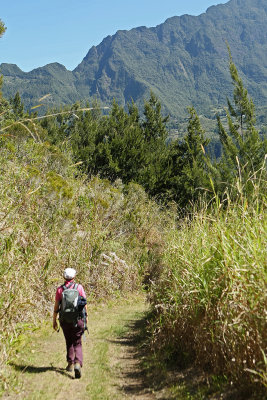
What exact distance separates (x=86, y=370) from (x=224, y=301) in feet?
9.34

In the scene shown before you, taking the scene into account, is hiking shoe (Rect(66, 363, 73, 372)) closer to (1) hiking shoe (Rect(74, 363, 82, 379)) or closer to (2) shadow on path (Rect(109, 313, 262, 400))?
(1) hiking shoe (Rect(74, 363, 82, 379))

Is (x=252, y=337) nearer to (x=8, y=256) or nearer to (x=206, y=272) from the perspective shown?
(x=206, y=272)

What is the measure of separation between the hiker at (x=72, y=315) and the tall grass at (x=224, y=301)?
4.29ft

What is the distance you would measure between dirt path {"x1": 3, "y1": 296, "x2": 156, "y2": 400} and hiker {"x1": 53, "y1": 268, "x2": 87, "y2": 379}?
25cm

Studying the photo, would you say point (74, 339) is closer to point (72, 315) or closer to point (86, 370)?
point (72, 315)

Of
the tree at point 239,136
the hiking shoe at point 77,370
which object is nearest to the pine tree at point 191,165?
the tree at point 239,136

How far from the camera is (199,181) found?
2502 centimetres

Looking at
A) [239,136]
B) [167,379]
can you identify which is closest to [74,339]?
[167,379]

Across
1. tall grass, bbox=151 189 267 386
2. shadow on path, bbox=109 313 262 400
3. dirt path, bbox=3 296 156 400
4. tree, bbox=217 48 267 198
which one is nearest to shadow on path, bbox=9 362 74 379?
dirt path, bbox=3 296 156 400

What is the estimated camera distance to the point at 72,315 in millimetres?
5129

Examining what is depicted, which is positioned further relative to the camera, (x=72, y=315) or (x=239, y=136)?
(x=239, y=136)

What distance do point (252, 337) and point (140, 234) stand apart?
12.4m

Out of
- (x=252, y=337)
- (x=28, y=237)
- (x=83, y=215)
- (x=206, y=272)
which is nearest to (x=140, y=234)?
(x=83, y=215)

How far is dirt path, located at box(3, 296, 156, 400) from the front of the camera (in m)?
4.76
